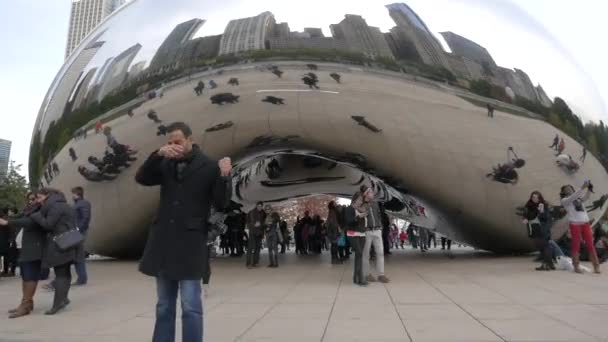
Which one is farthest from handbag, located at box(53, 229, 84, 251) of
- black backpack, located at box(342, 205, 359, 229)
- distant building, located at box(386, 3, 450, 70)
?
distant building, located at box(386, 3, 450, 70)

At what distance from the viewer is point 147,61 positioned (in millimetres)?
7637

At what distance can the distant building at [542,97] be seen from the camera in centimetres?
801

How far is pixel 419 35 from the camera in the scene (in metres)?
7.54

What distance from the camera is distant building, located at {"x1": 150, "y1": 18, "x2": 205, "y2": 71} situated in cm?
756

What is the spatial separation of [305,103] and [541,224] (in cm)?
427

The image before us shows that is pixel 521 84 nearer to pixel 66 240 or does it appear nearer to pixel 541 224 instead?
pixel 541 224

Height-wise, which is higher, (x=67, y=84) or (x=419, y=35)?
(x=419, y=35)

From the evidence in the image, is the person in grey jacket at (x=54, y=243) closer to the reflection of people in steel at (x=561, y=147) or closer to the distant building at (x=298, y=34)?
the distant building at (x=298, y=34)

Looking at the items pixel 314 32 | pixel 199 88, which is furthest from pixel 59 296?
pixel 314 32

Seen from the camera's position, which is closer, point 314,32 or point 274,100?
point 314,32

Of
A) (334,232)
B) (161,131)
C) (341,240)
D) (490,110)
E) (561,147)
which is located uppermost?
(490,110)

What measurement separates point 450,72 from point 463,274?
317 centimetres

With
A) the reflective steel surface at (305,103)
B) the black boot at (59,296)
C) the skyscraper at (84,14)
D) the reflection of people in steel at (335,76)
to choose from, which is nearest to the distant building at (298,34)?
the reflective steel surface at (305,103)

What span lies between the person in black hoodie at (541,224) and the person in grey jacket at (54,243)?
6.71 metres
